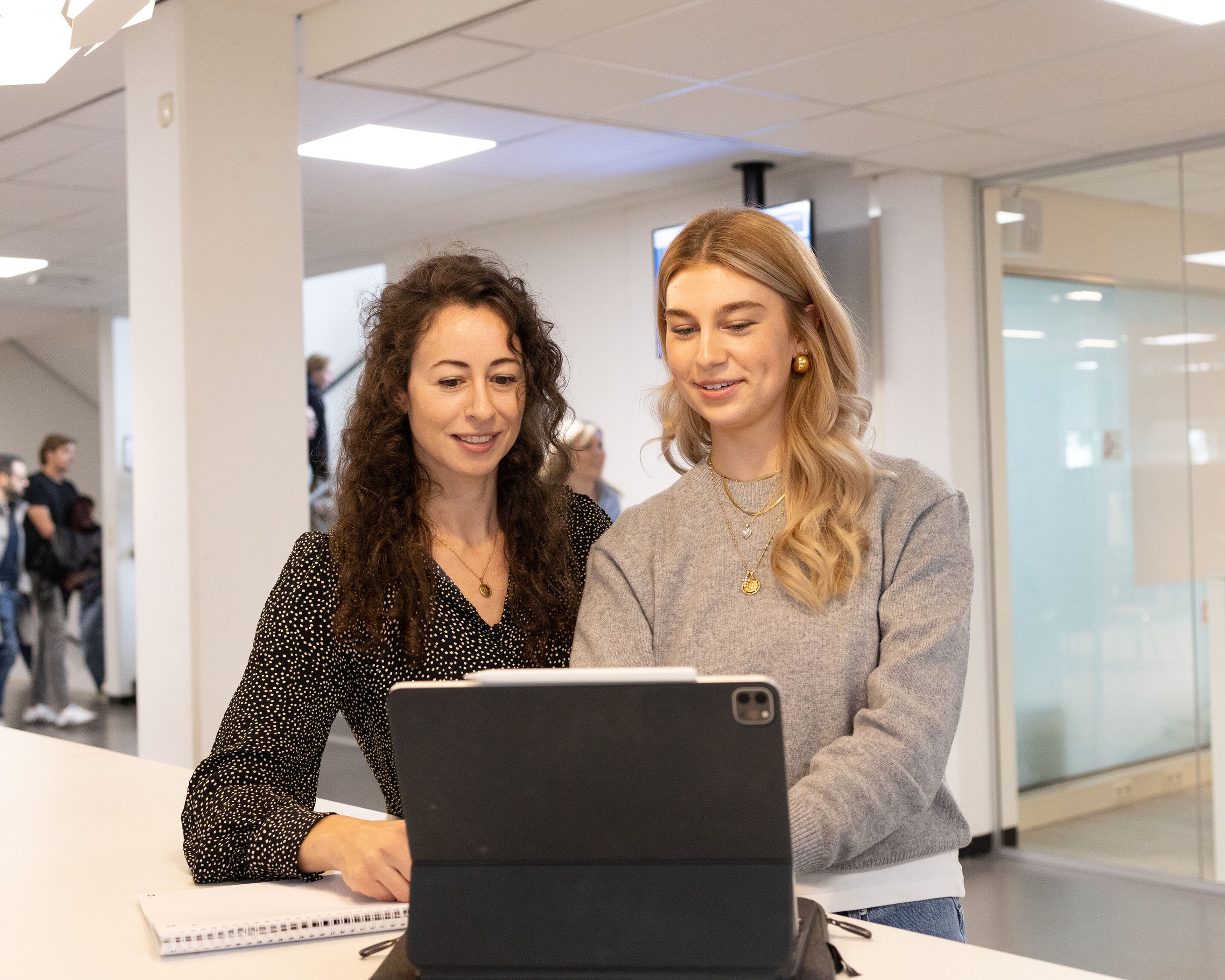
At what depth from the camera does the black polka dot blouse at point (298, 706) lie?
1525 millimetres

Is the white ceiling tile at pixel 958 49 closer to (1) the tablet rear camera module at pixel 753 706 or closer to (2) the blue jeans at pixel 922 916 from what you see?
(2) the blue jeans at pixel 922 916

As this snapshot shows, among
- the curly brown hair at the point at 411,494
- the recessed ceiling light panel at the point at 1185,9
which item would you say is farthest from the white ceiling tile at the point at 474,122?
the curly brown hair at the point at 411,494

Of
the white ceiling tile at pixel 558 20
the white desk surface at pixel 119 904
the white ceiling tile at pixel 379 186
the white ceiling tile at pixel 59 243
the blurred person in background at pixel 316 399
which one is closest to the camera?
the white desk surface at pixel 119 904

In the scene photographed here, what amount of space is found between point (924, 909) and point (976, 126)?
334cm

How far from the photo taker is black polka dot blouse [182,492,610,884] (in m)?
1.53

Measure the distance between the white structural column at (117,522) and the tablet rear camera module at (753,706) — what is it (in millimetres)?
8932

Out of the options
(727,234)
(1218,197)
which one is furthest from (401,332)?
(1218,197)

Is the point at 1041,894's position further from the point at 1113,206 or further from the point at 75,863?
the point at 75,863

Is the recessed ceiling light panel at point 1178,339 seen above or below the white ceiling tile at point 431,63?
below

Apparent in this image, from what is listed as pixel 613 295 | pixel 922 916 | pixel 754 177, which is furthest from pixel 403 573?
Result: pixel 613 295

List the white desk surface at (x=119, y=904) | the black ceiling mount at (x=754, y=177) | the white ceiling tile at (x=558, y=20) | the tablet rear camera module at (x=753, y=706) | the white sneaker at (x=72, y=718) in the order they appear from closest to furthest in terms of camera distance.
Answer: the tablet rear camera module at (x=753, y=706)
the white desk surface at (x=119, y=904)
the white ceiling tile at (x=558, y=20)
the black ceiling mount at (x=754, y=177)
the white sneaker at (x=72, y=718)

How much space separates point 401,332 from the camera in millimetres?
1724

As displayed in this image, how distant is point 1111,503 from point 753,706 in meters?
4.38

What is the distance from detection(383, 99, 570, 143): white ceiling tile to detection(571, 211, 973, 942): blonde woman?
10.2ft
